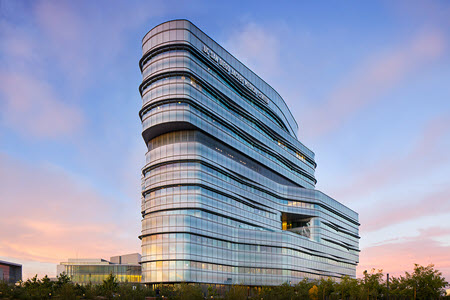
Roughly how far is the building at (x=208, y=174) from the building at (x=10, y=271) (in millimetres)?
44334

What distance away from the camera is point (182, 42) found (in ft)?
334

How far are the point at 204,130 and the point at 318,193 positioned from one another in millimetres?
52042

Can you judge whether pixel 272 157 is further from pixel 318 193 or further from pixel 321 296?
pixel 321 296

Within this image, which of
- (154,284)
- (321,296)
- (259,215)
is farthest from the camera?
(259,215)

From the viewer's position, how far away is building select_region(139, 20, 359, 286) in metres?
96.4

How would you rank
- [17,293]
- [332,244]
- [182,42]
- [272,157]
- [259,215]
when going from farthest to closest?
1. [332,244]
2. [272,157]
3. [259,215]
4. [182,42]
5. [17,293]

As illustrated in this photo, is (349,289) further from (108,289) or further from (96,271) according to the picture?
(96,271)

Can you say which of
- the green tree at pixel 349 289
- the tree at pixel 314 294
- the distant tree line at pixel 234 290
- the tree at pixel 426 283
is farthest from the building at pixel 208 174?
the tree at pixel 426 283

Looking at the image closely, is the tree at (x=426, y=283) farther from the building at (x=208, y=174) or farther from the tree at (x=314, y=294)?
the building at (x=208, y=174)

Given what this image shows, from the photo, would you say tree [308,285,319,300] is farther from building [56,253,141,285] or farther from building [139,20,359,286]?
building [56,253,141,285]

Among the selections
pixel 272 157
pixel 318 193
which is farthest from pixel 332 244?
pixel 272 157

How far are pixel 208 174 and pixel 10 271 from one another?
6671cm

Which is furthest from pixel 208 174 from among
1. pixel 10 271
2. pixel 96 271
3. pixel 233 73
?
pixel 10 271

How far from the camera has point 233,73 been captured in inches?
4572
